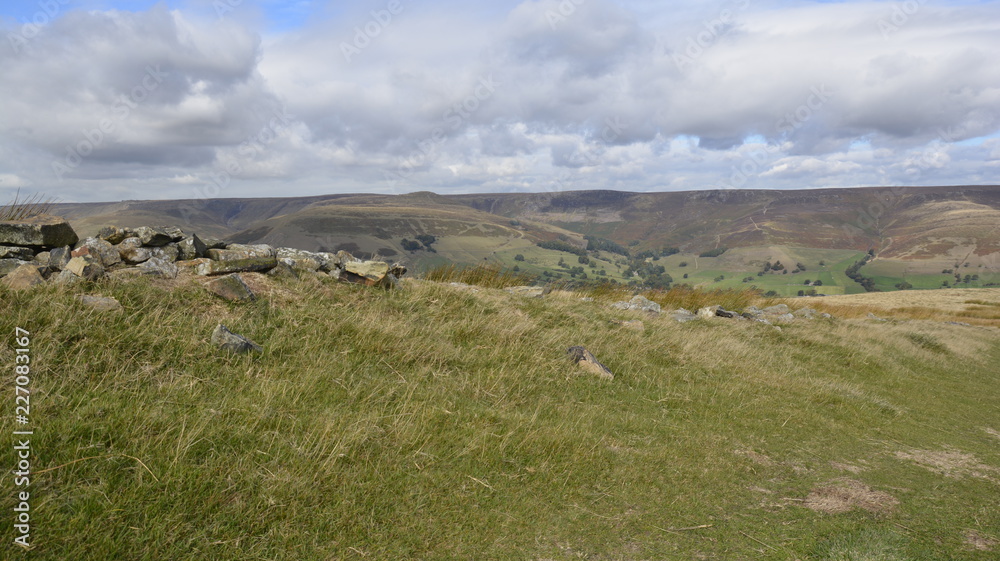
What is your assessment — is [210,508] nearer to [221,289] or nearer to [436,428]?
[436,428]

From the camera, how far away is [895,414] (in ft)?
30.1

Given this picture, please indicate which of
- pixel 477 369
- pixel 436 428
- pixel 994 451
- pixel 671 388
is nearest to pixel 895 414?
pixel 994 451

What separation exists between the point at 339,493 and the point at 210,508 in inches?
36.5

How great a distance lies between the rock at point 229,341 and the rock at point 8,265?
3.07m

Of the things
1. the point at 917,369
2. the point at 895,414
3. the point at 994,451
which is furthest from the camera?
the point at 917,369

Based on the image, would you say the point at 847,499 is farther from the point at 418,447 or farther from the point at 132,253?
the point at 132,253

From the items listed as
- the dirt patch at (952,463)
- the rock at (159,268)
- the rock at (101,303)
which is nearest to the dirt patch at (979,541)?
the dirt patch at (952,463)

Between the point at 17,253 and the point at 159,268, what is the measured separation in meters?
1.88

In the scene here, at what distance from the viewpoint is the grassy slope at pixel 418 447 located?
361cm

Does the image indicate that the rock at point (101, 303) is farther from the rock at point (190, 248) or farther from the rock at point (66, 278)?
the rock at point (190, 248)

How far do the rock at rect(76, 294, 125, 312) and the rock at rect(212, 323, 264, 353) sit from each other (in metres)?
1.21

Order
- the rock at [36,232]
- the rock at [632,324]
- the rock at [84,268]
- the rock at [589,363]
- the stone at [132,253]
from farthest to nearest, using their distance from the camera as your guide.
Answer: the rock at [632,324] → the rock at [589,363] → the stone at [132,253] → the rock at [36,232] → the rock at [84,268]

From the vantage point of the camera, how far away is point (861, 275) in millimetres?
148625

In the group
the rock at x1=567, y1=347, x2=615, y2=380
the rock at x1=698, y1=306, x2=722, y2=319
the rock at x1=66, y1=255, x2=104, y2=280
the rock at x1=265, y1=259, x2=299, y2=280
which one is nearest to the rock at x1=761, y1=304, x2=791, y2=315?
the rock at x1=698, y1=306, x2=722, y2=319
